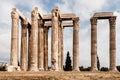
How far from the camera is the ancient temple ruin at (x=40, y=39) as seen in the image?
60531mm

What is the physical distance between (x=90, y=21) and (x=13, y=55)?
53.9ft

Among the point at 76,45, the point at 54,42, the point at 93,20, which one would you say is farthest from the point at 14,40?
the point at 93,20

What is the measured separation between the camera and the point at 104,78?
1628 inches

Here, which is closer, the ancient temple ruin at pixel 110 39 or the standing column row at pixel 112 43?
the standing column row at pixel 112 43

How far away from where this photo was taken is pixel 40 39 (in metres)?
68.0

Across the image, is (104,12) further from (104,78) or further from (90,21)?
(104,78)

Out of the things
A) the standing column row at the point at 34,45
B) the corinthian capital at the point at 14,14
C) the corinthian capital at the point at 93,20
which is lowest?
the standing column row at the point at 34,45

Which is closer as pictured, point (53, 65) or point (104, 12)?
point (53, 65)

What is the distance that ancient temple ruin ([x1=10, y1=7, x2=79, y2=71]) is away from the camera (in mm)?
60531

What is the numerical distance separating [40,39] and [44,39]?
9.28 ft

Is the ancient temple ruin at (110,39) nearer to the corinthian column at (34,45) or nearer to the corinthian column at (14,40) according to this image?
the corinthian column at (34,45)

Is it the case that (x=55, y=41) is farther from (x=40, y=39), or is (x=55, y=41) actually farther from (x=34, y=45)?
(x=40, y=39)

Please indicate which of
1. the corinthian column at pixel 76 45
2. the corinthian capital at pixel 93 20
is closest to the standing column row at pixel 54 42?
the corinthian column at pixel 76 45

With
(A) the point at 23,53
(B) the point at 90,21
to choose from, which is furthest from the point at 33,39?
(B) the point at 90,21
